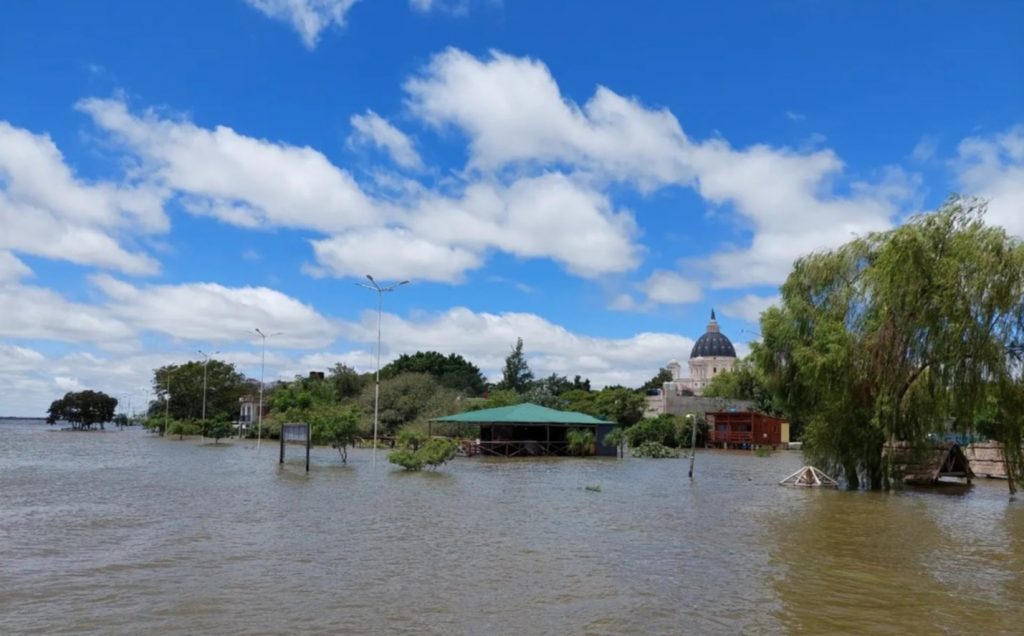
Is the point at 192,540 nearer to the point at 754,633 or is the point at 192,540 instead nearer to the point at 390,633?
the point at 390,633

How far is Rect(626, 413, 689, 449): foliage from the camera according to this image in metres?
63.2

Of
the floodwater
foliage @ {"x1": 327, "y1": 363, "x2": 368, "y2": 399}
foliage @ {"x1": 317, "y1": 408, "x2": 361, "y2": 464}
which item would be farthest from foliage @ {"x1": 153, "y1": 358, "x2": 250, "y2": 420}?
the floodwater

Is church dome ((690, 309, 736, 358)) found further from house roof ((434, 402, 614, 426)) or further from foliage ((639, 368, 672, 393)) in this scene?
house roof ((434, 402, 614, 426))

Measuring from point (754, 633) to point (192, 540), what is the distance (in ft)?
31.7

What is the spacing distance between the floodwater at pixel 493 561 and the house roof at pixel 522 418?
20.3m

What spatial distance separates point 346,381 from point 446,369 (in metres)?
19.0

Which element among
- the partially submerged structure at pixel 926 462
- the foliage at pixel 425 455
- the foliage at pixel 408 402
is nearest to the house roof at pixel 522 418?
the foliage at pixel 425 455

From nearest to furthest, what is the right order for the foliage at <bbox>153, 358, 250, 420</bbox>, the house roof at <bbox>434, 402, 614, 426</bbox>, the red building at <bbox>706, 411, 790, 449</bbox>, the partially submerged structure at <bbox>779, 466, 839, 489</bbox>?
the partially submerged structure at <bbox>779, 466, 839, 489</bbox> < the house roof at <bbox>434, 402, 614, 426</bbox> < the red building at <bbox>706, 411, 790, 449</bbox> < the foliage at <bbox>153, 358, 250, 420</bbox>

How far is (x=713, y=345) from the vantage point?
501 ft

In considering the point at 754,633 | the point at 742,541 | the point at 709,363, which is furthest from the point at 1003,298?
the point at 709,363

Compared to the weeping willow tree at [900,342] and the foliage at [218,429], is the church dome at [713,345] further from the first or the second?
→ the weeping willow tree at [900,342]

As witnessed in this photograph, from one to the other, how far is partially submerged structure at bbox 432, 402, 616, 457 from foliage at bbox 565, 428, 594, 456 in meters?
0.40

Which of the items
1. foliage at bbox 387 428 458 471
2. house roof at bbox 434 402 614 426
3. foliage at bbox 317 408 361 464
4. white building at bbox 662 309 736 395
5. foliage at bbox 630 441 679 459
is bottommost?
foliage at bbox 630 441 679 459

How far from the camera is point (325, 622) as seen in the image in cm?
890
